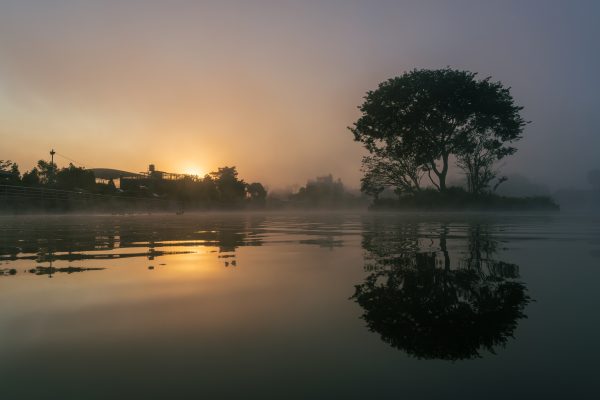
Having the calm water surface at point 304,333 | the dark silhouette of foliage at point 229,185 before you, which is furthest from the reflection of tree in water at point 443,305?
the dark silhouette of foliage at point 229,185

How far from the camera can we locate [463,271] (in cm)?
314

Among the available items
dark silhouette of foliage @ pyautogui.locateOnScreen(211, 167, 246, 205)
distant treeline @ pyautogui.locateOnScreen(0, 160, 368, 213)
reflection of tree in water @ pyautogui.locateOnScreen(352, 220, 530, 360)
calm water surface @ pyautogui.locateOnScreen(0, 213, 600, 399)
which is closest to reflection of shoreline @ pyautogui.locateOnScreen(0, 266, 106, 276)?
calm water surface @ pyautogui.locateOnScreen(0, 213, 600, 399)

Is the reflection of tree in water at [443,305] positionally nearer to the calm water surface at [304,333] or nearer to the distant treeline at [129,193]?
the calm water surface at [304,333]

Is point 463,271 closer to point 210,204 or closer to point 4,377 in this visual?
point 4,377

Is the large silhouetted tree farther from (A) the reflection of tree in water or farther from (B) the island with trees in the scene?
(A) the reflection of tree in water

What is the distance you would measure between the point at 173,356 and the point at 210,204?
5595 cm

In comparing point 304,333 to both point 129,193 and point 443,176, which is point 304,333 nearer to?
point 443,176

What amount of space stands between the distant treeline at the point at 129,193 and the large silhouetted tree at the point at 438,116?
64.4 feet

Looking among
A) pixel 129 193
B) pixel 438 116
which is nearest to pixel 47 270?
pixel 438 116

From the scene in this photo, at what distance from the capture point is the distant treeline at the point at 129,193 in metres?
26.8

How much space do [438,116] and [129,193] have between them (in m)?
38.6

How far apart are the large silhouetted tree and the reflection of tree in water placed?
25.4m

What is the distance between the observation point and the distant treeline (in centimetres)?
2678

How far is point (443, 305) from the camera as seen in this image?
2092 millimetres
